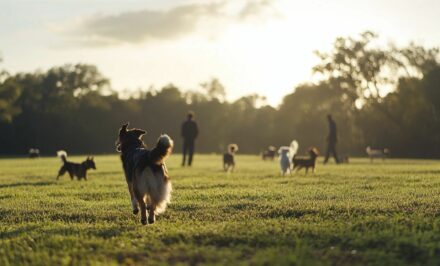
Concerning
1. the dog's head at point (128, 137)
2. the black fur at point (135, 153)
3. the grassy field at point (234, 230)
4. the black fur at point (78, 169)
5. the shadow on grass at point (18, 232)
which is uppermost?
the dog's head at point (128, 137)

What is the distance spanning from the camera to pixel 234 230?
28.6 ft

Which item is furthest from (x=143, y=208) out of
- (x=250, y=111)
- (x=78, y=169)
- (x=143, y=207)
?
(x=250, y=111)

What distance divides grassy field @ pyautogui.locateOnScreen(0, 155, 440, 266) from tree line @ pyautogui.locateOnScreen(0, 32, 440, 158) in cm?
5377

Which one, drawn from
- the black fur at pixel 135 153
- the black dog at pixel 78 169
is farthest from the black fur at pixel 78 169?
the black fur at pixel 135 153

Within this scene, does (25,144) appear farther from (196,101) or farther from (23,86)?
(196,101)

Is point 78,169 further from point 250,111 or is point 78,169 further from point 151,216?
point 250,111

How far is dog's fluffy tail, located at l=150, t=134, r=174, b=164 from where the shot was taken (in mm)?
9258

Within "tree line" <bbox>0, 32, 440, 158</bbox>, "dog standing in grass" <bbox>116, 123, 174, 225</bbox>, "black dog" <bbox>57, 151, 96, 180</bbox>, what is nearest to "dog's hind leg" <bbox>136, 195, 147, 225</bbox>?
"dog standing in grass" <bbox>116, 123, 174, 225</bbox>

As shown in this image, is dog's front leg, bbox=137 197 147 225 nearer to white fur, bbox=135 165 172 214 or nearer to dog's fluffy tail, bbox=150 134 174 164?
white fur, bbox=135 165 172 214

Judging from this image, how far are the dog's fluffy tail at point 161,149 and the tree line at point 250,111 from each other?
57.7 meters

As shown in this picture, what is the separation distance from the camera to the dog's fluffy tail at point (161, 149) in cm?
926

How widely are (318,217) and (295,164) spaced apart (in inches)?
580

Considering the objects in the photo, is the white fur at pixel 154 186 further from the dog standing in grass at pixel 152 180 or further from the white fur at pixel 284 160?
the white fur at pixel 284 160

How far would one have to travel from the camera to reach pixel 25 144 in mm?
85375
